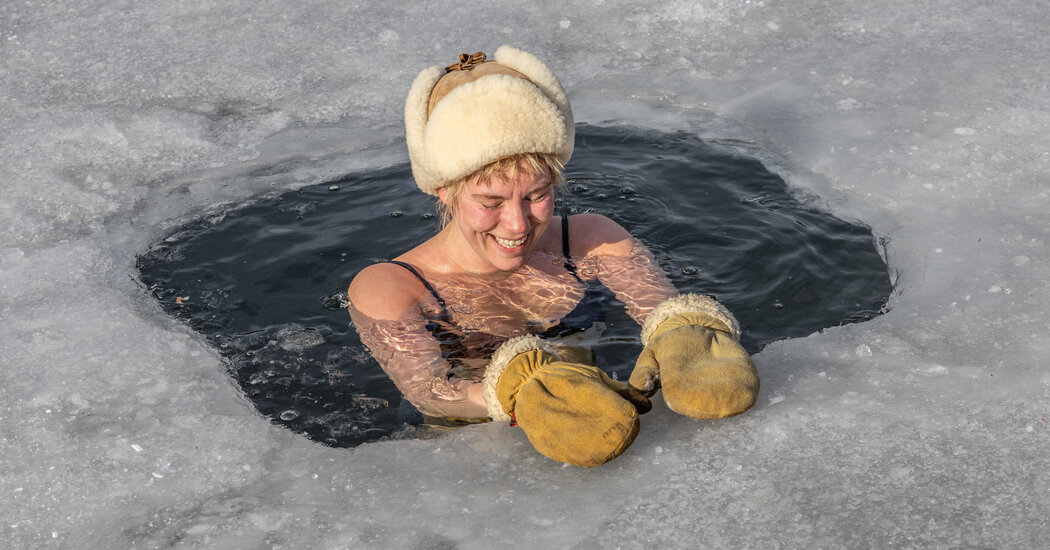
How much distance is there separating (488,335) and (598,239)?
0.64 m

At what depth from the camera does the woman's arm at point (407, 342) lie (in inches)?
Result: 137

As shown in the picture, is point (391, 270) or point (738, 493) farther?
point (391, 270)

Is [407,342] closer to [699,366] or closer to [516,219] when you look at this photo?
[516,219]

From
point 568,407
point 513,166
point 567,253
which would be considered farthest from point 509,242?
point 568,407

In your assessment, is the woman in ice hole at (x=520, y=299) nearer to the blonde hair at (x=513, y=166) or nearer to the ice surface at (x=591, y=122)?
the blonde hair at (x=513, y=166)

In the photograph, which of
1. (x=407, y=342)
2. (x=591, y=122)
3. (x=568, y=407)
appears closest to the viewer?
(x=568, y=407)

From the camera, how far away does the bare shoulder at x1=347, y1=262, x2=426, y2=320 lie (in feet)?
Answer: 12.3

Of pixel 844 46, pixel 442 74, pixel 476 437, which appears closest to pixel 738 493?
pixel 476 437

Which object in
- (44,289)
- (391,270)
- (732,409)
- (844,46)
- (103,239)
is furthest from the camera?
(844,46)

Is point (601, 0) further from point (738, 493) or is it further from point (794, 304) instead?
point (738, 493)

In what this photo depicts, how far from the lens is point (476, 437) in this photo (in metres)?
3.25

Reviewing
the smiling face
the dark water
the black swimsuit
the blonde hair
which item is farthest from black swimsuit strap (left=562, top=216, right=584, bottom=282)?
the blonde hair

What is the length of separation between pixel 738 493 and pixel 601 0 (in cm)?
450

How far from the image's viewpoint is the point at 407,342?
3.70 m
